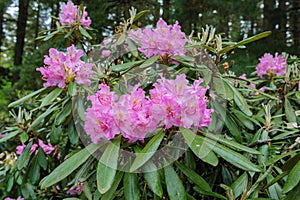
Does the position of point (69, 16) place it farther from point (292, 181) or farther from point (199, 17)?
point (199, 17)

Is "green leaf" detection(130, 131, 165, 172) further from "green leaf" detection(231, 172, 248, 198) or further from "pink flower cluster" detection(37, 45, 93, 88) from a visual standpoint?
"pink flower cluster" detection(37, 45, 93, 88)

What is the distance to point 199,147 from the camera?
2.50 ft

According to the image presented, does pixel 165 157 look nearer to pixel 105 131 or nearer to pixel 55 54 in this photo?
pixel 105 131

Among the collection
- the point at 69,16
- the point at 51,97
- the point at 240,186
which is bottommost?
the point at 240,186

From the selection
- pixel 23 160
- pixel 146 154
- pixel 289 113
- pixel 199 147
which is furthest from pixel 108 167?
pixel 289 113

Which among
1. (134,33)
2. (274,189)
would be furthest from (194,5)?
(274,189)

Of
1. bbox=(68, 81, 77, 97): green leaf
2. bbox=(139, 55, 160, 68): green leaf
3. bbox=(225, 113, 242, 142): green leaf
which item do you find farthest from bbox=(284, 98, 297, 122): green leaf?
bbox=(68, 81, 77, 97): green leaf

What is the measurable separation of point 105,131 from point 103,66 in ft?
1.60

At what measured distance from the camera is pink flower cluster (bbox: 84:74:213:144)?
0.78 meters

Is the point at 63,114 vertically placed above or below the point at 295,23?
below

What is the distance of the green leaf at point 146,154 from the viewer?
0.74 meters

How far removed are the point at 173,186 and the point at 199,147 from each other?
0.38ft

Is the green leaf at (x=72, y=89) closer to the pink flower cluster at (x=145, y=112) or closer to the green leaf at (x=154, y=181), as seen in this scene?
the pink flower cluster at (x=145, y=112)

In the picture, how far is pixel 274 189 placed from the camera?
3.13 ft
